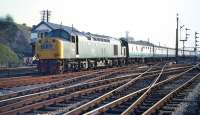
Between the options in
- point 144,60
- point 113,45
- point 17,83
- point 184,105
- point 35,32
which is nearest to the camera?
point 184,105

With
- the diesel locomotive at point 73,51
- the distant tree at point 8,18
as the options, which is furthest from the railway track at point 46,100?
the distant tree at point 8,18

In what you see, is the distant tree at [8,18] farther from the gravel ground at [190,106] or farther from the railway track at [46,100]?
the gravel ground at [190,106]

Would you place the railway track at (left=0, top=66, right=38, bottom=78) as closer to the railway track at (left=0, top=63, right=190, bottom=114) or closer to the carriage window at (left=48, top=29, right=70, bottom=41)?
the carriage window at (left=48, top=29, right=70, bottom=41)

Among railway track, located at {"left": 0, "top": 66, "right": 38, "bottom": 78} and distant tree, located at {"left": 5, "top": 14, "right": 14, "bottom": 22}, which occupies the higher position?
distant tree, located at {"left": 5, "top": 14, "right": 14, "bottom": 22}

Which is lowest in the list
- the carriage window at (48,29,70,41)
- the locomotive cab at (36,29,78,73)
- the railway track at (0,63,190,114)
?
the railway track at (0,63,190,114)

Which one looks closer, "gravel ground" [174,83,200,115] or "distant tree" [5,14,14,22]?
"gravel ground" [174,83,200,115]

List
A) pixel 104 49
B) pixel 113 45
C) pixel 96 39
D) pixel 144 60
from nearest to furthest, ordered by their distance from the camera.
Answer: pixel 96 39 → pixel 104 49 → pixel 113 45 → pixel 144 60

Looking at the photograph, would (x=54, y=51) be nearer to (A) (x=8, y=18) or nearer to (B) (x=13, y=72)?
(B) (x=13, y=72)

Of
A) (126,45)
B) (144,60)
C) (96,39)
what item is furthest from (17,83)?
(144,60)

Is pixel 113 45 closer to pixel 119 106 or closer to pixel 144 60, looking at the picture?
pixel 144 60

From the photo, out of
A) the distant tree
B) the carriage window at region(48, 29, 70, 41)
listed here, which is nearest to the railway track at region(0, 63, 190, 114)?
the carriage window at region(48, 29, 70, 41)

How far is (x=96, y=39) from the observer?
28891mm

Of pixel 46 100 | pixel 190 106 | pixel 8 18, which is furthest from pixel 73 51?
pixel 8 18

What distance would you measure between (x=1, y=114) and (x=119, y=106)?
390 centimetres
